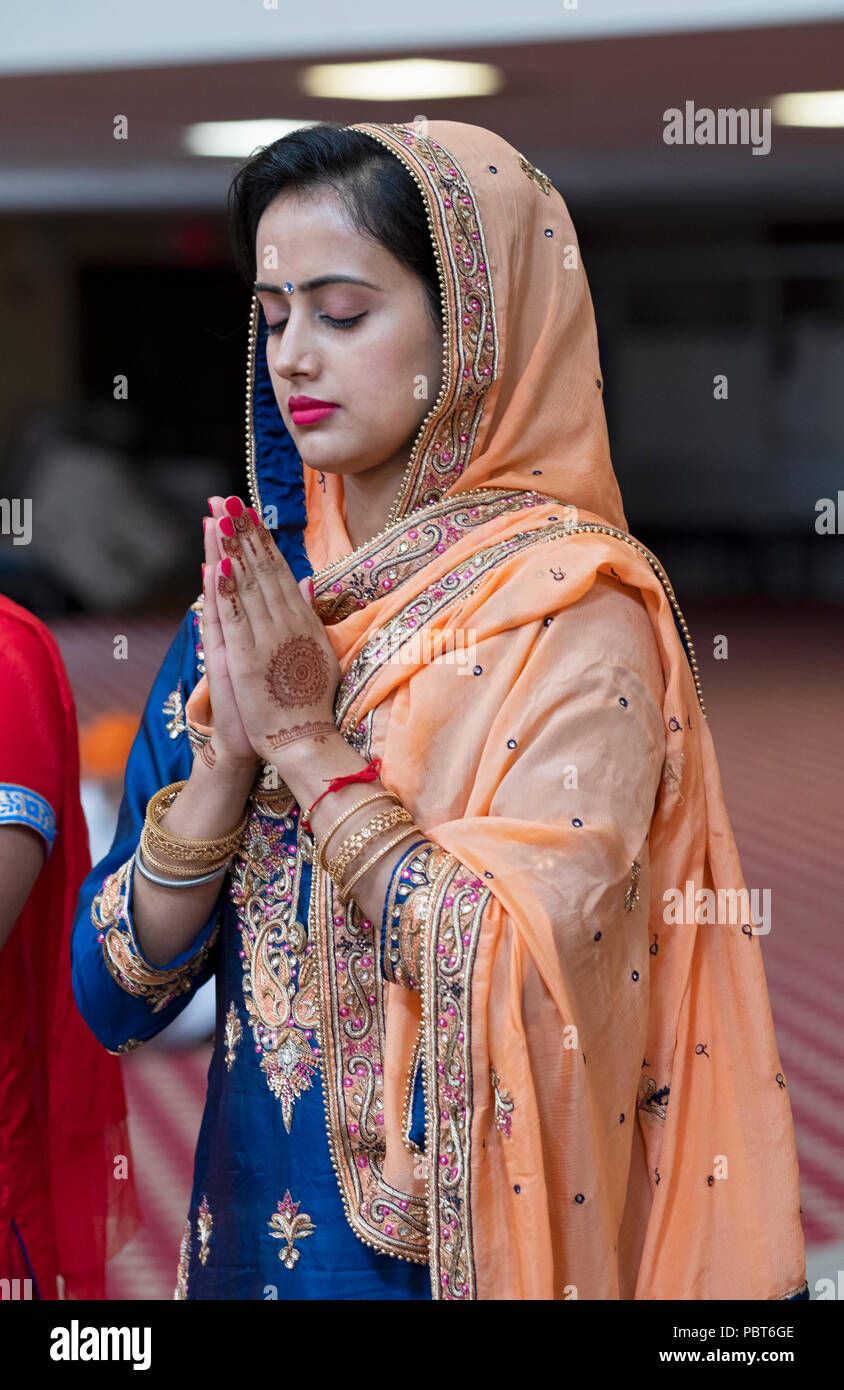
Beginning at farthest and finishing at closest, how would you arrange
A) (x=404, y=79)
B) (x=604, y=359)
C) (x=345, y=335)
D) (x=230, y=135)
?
(x=604, y=359)
(x=230, y=135)
(x=404, y=79)
(x=345, y=335)

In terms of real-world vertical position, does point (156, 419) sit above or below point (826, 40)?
above

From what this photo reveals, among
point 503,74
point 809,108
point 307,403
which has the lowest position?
point 307,403

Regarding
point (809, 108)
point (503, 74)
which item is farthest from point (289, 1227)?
point (809, 108)

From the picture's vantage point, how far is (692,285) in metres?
10.9

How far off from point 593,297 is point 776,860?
647cm

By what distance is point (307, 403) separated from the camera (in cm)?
116

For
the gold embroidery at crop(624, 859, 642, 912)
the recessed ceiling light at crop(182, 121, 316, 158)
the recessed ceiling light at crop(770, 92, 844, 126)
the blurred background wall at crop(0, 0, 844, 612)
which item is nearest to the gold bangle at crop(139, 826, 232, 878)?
the gold embroidery at crop(624, 859, 642, 912)

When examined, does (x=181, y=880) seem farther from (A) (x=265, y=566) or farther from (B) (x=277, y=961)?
(A) (x=265, y=566)

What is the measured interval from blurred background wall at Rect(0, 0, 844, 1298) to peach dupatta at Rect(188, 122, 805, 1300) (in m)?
2.74

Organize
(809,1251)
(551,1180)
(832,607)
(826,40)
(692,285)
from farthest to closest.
A: (832,607) → (692,285) → (826,40) → (809,1251) → (551,1180)

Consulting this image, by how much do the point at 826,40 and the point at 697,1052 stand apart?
12.7 ft
